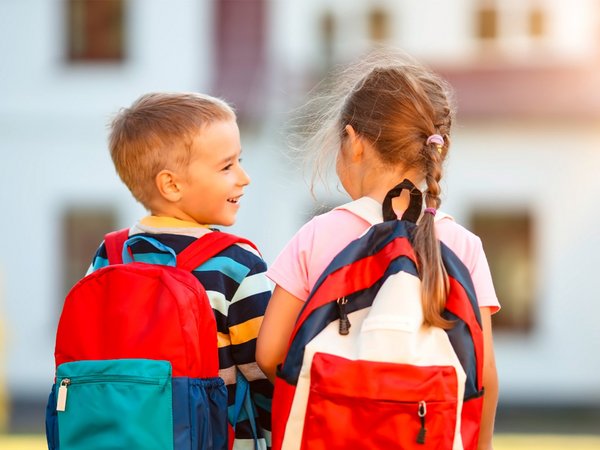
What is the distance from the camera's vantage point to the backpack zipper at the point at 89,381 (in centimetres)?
263

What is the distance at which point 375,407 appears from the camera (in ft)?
8.10

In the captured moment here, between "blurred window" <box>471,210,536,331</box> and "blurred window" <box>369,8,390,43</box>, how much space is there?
83.8 inches

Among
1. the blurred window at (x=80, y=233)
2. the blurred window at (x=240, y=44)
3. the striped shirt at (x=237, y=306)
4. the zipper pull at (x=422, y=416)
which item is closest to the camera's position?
the zipper pull at (x=422, y=416)

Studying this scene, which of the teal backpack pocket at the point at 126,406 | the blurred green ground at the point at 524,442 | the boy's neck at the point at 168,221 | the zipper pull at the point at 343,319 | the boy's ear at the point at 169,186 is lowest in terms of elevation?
the blurred green ground at the point at 524,442

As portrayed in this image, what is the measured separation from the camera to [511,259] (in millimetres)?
12031

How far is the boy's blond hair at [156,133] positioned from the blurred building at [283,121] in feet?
28.7

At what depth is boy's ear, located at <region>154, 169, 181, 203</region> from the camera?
2820 mm

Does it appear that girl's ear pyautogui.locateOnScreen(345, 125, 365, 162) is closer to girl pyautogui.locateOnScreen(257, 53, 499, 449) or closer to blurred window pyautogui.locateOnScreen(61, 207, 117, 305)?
girl pyautogui.locateOnScreen(257, 53, 499, 449)

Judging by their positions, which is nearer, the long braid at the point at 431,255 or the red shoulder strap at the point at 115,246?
the long braid at the point at 431,255

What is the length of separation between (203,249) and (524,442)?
661 cm

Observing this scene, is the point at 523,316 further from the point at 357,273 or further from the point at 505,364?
the point at 357,273

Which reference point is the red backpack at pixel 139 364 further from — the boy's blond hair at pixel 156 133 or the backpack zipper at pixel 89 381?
the boy's blond hair at pixel 156 133

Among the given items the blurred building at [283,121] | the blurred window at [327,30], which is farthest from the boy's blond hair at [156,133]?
the blurred window at [327,30]

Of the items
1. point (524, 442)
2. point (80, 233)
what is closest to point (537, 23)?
point (524, 442)
